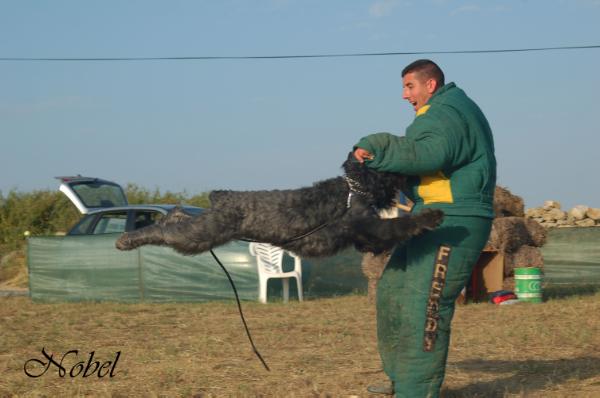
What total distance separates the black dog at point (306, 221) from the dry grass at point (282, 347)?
1.94 m

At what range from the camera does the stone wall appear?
64.7ft

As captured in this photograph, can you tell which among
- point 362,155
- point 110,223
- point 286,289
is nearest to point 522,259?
point 286,289

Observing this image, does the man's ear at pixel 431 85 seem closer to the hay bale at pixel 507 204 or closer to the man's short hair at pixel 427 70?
the man's short hair at pixel 427 70

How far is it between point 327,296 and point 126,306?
10.6 ft

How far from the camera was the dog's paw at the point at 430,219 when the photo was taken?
14.7ft

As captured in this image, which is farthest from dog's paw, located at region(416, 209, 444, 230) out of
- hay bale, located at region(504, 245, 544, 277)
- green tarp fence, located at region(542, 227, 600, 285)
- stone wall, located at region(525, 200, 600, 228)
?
stone wall, located at region(525, 200, 600, 228)

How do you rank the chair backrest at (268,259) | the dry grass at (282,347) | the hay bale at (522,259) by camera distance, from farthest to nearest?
the chair backrest at (268,259)
the hay bale at (522,259)
the dry grass at (282,347)

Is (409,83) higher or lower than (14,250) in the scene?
higher

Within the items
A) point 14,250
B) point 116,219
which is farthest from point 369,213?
point 14,250

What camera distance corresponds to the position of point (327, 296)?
13.7 metres

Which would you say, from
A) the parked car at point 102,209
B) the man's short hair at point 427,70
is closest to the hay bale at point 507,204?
the parked car at point 102,209

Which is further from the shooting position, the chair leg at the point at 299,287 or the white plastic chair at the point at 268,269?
the chair leg at the point at 299,287

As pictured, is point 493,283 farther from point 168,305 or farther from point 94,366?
point 94,366

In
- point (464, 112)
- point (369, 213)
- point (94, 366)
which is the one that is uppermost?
point (464, 112)
